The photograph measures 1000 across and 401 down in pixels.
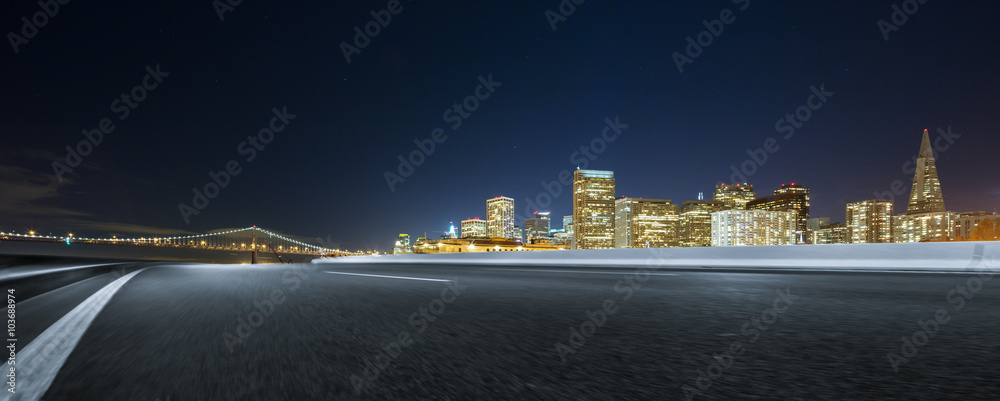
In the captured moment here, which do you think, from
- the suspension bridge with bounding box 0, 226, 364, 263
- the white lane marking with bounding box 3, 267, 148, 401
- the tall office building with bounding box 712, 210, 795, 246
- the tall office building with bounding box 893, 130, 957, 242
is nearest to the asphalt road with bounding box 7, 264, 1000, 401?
the white lane marking with bounding box 3, 267, 148, 401

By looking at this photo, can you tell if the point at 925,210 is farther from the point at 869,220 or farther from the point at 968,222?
the point at 968,222

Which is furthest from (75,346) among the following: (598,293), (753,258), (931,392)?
(753,258)

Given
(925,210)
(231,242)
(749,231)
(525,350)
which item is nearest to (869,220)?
(925,210)

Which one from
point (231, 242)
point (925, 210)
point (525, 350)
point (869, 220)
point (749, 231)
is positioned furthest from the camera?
point (749, 231)

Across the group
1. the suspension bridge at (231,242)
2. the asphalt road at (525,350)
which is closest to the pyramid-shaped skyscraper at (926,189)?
the suspension bridge at (231,242)

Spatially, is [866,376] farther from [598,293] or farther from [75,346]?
[598,293]
